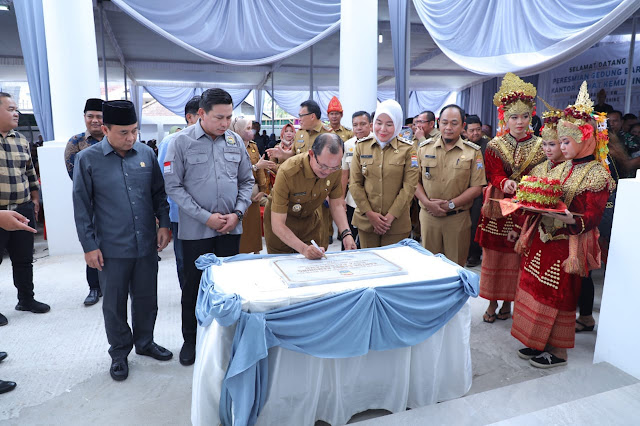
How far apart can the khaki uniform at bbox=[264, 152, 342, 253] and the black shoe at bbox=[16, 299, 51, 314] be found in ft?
5.76

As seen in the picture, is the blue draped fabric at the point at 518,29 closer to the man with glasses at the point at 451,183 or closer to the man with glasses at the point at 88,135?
the man with glasses at the point at 451,183

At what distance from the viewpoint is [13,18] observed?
7.45 meters

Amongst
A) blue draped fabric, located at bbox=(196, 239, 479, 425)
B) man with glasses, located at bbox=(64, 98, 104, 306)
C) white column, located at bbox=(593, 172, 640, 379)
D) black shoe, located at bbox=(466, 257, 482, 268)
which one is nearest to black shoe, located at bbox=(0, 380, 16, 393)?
blue draped fabric, located at bbox=(196, 239, 479, 425)

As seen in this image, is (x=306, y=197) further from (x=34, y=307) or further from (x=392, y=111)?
(x=34, y=307)

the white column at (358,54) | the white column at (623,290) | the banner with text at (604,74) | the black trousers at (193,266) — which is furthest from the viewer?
the banner with text at (604,74)

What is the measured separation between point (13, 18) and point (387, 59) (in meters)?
7.82

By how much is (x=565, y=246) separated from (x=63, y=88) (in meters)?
4.49

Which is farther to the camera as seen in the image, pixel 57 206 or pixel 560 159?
pixel 57 206

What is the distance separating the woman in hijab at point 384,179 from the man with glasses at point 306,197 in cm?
41

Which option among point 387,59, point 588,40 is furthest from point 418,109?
point 588,40

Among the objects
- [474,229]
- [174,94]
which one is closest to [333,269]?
[474,229]

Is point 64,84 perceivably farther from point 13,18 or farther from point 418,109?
point 418,109

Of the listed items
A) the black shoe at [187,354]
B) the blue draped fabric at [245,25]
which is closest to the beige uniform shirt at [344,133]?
the blue draped fabric at [245,25]

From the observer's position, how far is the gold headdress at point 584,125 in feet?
7.16
